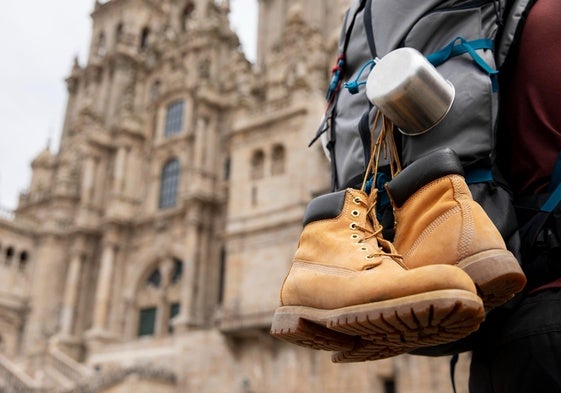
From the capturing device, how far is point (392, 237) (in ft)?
6.82

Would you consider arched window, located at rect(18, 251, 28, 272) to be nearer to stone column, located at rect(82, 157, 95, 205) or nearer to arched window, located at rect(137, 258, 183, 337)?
stone column, located at rect(82, 157, 95, 205)

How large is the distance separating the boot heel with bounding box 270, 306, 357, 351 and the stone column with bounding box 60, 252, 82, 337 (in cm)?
2865

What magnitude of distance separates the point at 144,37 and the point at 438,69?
39.6 m

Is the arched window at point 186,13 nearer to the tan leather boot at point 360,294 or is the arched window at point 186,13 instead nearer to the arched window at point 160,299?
the arched window at point 160,299

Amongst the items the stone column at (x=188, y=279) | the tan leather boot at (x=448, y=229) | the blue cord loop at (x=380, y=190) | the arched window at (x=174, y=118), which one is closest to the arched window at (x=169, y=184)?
the arched window at (x=174, y=118)

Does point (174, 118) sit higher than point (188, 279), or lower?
higher

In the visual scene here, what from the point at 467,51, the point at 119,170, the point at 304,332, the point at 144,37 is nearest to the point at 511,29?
the point at 467,51

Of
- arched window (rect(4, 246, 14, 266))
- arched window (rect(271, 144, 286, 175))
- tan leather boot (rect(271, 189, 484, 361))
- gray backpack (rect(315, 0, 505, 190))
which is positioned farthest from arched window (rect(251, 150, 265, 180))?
tan leather boot (rect(271, 189, 484, 361))

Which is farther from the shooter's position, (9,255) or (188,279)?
(9,255)

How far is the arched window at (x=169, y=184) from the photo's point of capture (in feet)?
96.6

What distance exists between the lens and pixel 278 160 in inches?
912

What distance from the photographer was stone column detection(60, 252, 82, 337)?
28.6 metres

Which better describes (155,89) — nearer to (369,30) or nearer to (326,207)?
(369,30)

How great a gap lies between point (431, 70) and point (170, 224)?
89.1 feet
